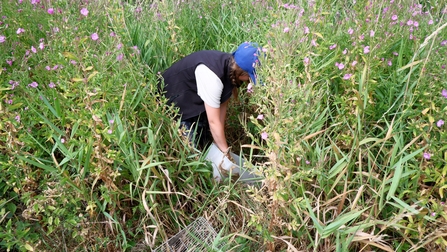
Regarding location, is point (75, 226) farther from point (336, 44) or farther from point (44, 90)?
point (336, 44)

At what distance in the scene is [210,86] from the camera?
220cm

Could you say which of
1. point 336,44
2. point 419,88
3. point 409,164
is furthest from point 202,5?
point 409,164

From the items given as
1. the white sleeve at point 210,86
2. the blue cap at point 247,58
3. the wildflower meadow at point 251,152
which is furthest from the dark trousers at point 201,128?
the blue cap at point 247,58

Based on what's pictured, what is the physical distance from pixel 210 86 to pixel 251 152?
58 centimetres

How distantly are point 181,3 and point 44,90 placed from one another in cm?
148

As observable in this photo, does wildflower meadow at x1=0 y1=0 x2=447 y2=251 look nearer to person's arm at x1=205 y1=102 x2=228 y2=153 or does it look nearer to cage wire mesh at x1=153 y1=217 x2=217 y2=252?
cage wire mesh at x1=153 y1=217 x2=217 y2=252

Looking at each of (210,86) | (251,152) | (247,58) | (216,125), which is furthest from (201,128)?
(251,152)

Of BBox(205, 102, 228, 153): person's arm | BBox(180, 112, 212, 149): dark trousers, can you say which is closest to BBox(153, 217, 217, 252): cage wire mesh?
BBox(205, 102, 228, 153): person's arm

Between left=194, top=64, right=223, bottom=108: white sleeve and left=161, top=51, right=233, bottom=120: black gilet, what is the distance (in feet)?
0.10

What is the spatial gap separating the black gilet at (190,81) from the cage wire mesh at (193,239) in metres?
0.70

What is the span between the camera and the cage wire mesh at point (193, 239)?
175 centimetres

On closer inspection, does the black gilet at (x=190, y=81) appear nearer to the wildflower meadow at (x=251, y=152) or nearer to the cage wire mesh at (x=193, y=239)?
the wildflower meadow at (x=251, y=152)

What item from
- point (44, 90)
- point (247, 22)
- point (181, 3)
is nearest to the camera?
point (44, 90)

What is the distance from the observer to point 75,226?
5.94ft
